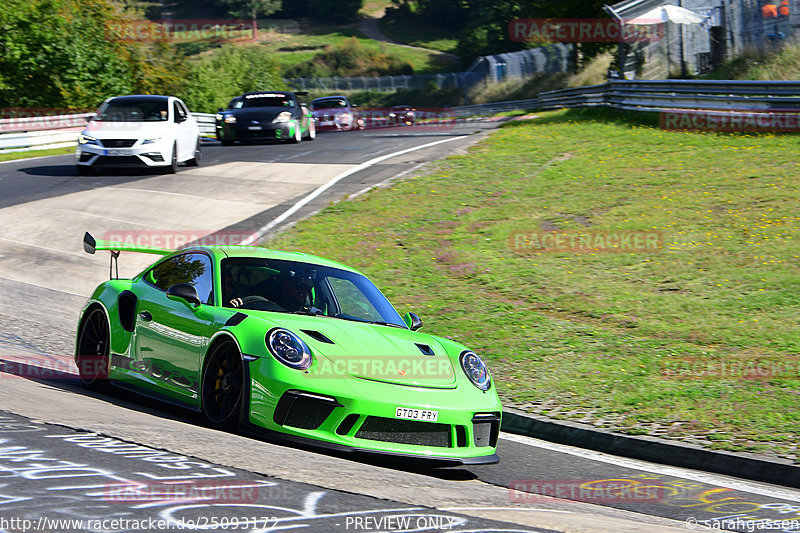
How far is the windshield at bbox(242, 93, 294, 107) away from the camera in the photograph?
2872 cm

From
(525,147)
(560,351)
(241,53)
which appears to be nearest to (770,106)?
(525,147)

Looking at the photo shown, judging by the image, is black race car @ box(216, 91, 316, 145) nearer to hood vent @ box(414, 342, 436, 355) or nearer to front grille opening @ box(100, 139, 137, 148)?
front grille opening @ box(100, 139, 137, 148)

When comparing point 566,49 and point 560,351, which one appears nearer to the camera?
→ point 560,351

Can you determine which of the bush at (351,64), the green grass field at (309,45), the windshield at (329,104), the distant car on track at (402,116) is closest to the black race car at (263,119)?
the windshield at (329,104)

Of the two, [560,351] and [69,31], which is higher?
[69,31]

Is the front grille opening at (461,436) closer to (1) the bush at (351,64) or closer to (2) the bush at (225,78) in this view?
(2) the bush at (225,78)

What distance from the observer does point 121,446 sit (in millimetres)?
5109

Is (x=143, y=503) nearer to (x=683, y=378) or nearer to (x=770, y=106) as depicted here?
(x=683, y=378)

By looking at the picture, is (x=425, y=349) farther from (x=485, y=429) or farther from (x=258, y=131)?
(x=258, y=131)

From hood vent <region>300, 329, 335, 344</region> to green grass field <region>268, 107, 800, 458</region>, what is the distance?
243cm

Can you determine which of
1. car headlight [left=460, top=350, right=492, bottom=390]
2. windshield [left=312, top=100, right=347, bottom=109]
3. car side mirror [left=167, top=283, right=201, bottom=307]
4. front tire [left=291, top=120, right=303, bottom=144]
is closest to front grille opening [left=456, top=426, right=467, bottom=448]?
car headlight [left=460, top=350, right=492, bottom=390]

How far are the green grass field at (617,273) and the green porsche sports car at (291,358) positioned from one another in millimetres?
1788

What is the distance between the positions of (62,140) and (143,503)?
28117mm

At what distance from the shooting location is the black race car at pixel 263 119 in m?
27.8
